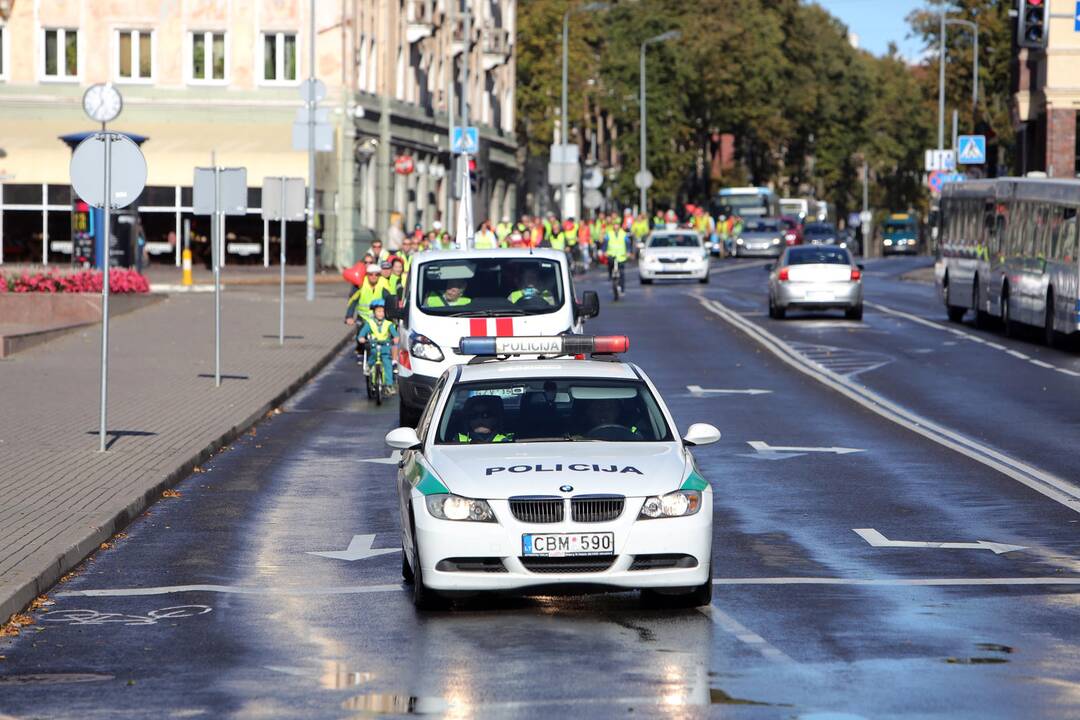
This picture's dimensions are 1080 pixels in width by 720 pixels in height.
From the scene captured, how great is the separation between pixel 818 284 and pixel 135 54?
103 feet

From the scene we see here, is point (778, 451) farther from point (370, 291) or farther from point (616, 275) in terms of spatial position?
point (616, 275)

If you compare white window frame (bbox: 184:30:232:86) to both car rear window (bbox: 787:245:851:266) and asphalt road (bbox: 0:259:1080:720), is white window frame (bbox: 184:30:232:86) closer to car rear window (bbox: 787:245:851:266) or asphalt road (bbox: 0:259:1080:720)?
car rear window (bbox: 787:245:851:266)

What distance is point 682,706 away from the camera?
857cm

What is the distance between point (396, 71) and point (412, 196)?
432cm

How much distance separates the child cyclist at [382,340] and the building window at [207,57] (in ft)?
143

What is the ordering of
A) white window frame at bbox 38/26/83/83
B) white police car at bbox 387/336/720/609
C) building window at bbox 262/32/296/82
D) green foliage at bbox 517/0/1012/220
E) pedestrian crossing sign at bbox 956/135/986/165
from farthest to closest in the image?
green foliage at bbox 517/0/1012/220, pedestrian crossing sign at bbox 956/135/986/165, building window at bbox 262/32/296/82, white window frame at bbox 38/26/83/83, white police car at bbox 387/336/720/609

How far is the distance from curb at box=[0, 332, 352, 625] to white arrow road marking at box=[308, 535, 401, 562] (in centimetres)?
135

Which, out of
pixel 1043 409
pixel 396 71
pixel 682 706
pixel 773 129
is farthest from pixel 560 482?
pixel 773 129

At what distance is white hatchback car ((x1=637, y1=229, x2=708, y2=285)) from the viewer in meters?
61.4

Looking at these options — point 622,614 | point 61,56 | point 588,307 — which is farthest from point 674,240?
point 622,614

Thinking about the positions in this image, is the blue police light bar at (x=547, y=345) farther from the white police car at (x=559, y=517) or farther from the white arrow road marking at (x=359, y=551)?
the white police car at (x=559, y=517)

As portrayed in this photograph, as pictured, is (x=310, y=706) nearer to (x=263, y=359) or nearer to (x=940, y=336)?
(x=263, y=359)

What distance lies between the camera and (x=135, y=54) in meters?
68.4

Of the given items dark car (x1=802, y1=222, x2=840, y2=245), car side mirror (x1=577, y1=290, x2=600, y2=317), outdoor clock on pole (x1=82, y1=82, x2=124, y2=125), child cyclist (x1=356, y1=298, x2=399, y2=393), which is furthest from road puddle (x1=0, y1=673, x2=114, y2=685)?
dark car (x1=802, y1=222, x2=840, y2=245)
